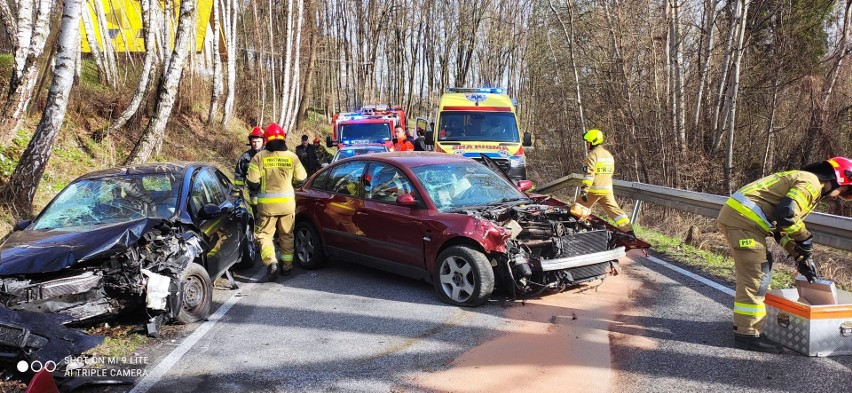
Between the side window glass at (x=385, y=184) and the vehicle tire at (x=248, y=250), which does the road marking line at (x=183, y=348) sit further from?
the side window glass at (x=385, y=184)

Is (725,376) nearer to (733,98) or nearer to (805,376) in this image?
(805,376)

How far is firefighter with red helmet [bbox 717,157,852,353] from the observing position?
168 inches

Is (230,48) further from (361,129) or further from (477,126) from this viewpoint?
(477,126)

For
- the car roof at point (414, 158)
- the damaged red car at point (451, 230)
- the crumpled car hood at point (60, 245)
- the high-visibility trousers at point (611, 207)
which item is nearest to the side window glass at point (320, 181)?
the damaged red car at point (451, 230)

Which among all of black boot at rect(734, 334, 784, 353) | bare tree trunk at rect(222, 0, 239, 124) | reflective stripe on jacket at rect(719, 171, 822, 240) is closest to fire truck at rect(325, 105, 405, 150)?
bare tree trunk at rect(222, 0, 239, 124)

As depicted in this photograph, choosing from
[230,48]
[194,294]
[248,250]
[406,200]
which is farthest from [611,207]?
[230,48]

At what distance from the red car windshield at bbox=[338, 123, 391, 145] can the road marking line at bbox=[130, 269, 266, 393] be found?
1000 centimetres

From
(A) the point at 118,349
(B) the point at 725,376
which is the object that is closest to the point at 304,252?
(A) the point at 118,349

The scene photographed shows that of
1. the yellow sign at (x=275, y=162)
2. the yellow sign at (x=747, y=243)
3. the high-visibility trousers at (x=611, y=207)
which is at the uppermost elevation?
the yellow sign at (x=275, y=162)

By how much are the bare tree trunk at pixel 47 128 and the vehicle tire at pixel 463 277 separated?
5944mm

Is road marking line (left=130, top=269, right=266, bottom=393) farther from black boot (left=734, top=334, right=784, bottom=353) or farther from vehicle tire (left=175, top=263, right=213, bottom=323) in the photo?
black boot (left=734, top=334, right=784, bottom=353)

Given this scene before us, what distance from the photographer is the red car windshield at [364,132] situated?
16297 mm

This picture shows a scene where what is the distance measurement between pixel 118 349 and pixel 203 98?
17.5 meters

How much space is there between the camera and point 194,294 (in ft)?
17.3
